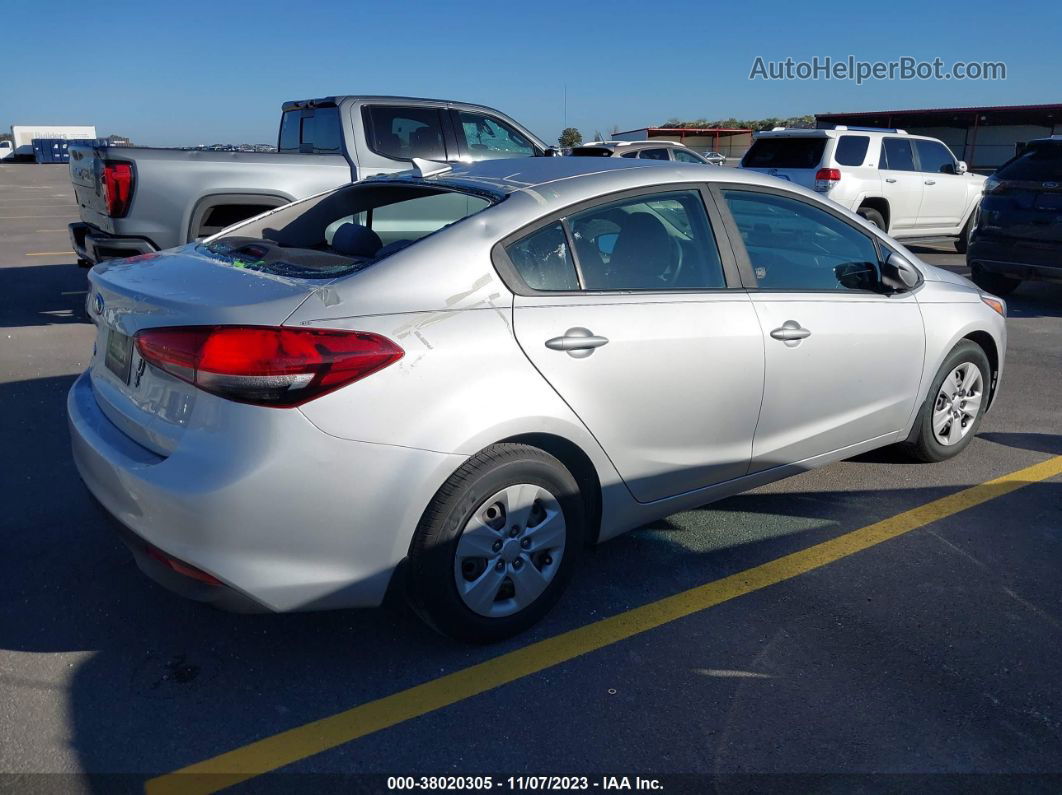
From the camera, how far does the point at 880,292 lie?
4137mm

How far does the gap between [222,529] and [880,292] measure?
10.1 ft

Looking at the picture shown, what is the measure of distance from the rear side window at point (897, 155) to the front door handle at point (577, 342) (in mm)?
11083

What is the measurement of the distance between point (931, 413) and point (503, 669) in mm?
2799

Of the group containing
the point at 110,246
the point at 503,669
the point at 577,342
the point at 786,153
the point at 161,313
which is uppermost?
A: the point at 786,153

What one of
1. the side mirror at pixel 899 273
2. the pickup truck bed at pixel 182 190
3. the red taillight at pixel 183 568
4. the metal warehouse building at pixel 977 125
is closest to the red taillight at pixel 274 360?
the red taillight at pixel 183 568

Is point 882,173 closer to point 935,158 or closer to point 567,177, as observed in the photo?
point 935,158

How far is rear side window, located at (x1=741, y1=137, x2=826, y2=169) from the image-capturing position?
40.5ft

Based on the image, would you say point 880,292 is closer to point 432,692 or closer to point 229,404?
point 432,692

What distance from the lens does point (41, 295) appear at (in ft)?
31.2

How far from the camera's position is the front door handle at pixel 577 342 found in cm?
297

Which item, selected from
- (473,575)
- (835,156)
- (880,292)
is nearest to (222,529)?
(473,575)

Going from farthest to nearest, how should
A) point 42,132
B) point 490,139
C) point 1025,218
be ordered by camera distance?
point 42,132 < point 1025,218 < point 490,139

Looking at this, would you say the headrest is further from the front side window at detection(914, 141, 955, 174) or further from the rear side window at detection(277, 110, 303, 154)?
the front side window at detection(914, 141, 955, 174)

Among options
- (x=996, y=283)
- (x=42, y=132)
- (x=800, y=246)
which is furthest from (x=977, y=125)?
(x=42, y=132)
